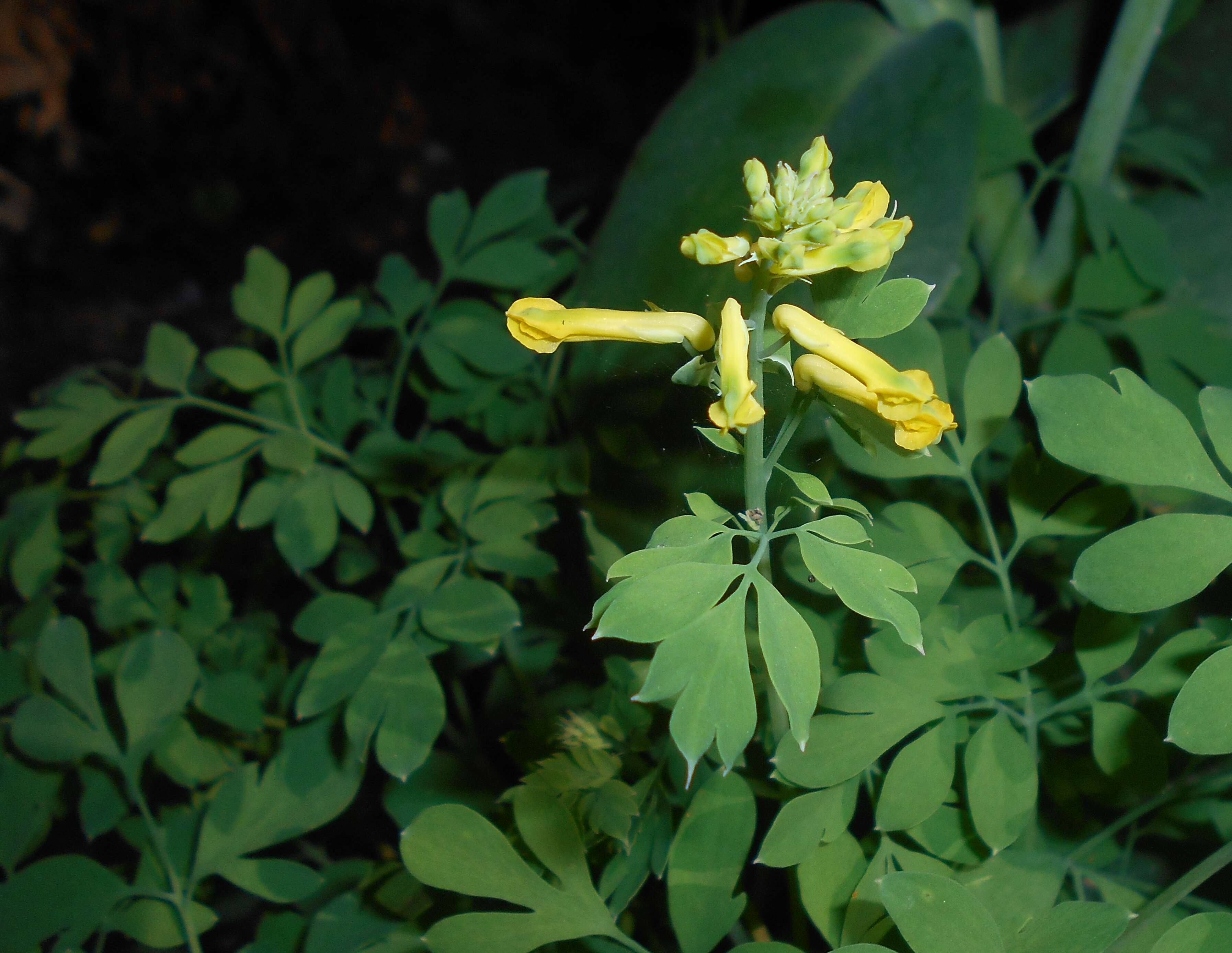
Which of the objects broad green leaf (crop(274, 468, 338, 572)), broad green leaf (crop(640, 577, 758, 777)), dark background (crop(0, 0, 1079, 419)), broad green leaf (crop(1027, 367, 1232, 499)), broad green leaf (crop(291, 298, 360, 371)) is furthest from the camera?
dark background (crop(0, 0, 1079, 419))

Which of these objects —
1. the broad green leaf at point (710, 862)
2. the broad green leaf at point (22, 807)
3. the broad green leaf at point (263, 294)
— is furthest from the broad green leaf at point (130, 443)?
the broad green leaf at point (710, 862)

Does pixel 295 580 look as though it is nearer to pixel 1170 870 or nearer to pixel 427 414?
pixel 427 414

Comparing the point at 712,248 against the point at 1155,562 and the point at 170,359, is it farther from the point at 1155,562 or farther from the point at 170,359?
the point at 170,359

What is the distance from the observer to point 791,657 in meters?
0.36

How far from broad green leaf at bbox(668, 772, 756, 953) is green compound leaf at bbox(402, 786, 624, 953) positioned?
0.05m

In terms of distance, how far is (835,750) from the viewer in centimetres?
47

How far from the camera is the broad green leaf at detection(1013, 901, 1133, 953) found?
387 mm

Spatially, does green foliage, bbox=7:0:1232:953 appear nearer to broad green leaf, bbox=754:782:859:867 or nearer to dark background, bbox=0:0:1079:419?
broad green leaf, bbox=754:782:859:867

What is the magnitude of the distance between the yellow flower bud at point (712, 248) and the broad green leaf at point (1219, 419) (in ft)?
0.89

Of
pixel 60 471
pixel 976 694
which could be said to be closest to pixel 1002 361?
pixel 976 694

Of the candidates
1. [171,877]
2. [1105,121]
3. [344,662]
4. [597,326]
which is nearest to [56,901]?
[171,877]

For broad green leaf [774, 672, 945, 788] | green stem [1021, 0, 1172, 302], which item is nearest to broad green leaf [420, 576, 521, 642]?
broad green leaf [774, 672, 945, 788]

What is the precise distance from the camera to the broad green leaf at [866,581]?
363mm

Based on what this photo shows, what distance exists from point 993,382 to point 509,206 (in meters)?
0.58
